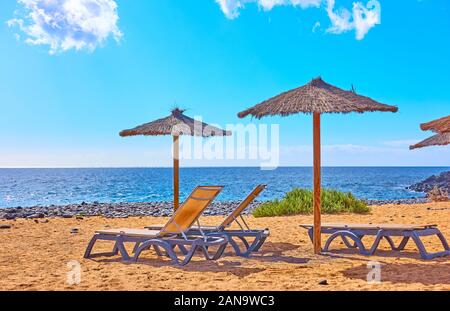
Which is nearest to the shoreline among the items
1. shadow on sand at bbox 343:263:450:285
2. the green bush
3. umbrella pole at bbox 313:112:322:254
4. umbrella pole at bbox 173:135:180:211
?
the green bush

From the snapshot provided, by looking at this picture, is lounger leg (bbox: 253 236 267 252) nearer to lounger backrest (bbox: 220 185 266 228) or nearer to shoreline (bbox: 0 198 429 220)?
lounger backrest (bbox: 220 185 266 228)

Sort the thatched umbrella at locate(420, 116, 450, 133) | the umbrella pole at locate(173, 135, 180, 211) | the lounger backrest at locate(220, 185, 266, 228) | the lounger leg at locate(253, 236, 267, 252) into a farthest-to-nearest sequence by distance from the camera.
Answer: the umbrella pole at locate(173, 135, 180, 211) → the lounger leg at locate(253, 236, 267, 252) → the lounger backrest at locate(220, 185, 266, 228) → the thatched umbrella at locate(420, 116, 450, 133)

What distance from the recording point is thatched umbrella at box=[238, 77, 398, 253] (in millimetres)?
6566

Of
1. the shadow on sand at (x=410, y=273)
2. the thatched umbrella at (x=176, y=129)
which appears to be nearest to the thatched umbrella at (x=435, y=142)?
the thatched umbrella at (x=176, y=129)

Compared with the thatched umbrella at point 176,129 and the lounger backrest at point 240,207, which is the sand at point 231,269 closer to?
the lounger backrest at point 240,207

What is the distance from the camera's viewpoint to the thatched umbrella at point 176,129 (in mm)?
9078

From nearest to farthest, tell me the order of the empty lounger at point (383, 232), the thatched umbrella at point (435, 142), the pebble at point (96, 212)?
the empty lounger at point (383, 232) → the thatched umbrella at point (435, 142) → the pebble at point (96, 212)

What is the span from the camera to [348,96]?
6.94 m

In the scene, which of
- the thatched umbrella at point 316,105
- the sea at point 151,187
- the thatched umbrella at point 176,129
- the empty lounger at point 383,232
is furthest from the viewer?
the sea at point 151,187

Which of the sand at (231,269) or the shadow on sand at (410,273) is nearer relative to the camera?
the sand at (231,269)

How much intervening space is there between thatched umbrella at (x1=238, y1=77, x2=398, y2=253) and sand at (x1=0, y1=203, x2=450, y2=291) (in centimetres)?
92

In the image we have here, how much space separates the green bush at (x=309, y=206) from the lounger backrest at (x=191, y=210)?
21.7 ft
